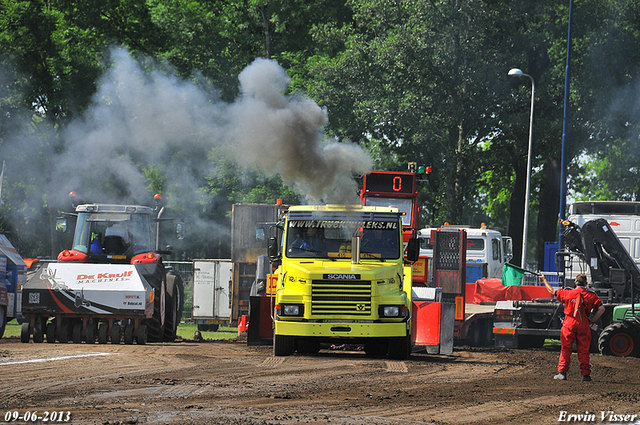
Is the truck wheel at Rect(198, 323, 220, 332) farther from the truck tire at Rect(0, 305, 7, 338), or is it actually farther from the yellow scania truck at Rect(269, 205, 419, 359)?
the yellow scania truck at Rect(269, 205, 419, 359)

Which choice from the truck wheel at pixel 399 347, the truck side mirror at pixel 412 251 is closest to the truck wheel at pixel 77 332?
the truck wheel at pixel 399 347

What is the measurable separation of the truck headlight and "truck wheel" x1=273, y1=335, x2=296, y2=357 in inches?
21.6

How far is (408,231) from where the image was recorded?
21.9 metres

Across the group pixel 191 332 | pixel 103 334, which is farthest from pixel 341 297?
pixel 191 332

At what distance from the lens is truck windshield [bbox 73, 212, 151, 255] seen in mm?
19859

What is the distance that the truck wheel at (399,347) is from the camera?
50.5ft

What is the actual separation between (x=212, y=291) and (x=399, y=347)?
12.8m

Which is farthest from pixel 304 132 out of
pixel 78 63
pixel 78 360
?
pixel 78 63

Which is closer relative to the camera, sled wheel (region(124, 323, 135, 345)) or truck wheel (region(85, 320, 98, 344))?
truck wheel (region(85, 320, 98, 344))

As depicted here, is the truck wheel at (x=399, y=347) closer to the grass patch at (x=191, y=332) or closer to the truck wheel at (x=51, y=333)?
the truck wheel at (x=51, y=333)

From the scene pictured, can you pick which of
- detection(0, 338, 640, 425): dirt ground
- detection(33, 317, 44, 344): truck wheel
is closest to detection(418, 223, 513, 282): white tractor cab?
detection(0, 338, 640, 425): dirt ground

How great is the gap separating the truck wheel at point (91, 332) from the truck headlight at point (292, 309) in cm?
471

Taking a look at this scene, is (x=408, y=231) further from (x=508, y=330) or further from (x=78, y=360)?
(x=78, y=360)

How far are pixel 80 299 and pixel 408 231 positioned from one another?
826 centimetres
